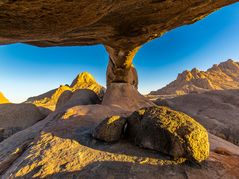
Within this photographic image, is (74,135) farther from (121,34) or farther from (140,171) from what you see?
(121,34)

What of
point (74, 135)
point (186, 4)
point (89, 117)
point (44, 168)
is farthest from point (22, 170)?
point (186, 4)

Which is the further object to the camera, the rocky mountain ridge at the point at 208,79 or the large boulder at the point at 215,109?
the rocky mountain ridge at the point at 208,79

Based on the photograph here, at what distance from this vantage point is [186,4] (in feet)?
27.1

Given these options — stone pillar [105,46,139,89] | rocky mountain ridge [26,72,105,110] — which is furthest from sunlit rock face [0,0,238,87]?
rocky mountain ridge [26,72,105,110]

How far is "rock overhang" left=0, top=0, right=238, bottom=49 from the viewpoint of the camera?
4.39 meters

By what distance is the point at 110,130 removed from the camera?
558cm

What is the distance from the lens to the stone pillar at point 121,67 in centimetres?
1533

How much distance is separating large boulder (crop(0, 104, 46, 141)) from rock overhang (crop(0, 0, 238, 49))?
15.0 ft

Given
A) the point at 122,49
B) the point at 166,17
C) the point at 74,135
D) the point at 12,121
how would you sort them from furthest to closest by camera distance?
1. the point at 122,49
2. the point at 12,121
3. the point at 166,17
4. the point at 74,135

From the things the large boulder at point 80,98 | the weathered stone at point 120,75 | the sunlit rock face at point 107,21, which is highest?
the sunlit rock face at point 107,21

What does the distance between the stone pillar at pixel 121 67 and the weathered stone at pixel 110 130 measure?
9.84 meters

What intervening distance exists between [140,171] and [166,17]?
25.2 feet

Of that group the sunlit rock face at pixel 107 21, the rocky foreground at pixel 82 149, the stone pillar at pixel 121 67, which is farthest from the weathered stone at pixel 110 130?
the stone pillar at pixel 121 67

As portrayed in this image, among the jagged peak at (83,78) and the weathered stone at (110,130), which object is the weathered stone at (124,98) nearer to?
the weathered stone at (110,130)
